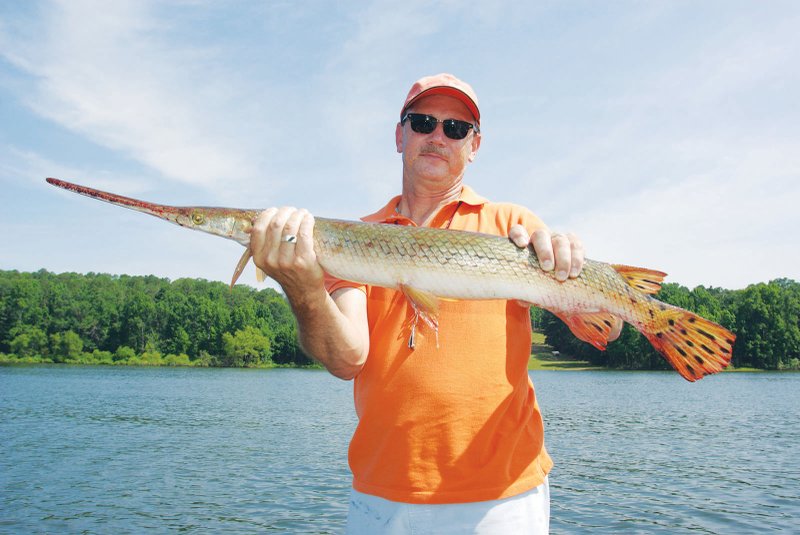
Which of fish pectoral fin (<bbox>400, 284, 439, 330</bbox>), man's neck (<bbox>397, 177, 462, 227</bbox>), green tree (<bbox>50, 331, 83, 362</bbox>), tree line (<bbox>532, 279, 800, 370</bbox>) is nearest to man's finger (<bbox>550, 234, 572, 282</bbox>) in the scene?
fish pectoral fin (<bbox>400, 284, 439, 330</bbox>)

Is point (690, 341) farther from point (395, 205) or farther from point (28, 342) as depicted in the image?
point (28, 342)

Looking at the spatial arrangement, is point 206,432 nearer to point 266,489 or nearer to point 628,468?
point 266,489

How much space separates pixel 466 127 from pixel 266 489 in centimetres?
1553

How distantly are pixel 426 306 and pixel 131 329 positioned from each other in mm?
110330

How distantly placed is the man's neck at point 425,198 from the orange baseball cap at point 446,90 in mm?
493

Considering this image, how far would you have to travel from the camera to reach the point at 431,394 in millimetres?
2998

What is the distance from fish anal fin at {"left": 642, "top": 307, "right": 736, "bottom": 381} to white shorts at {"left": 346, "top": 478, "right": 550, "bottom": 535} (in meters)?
1.11

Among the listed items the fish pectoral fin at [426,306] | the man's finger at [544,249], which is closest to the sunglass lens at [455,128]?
the man's finger at [544,249]

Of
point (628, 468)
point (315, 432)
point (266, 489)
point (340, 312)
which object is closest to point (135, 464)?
point (266, 489)

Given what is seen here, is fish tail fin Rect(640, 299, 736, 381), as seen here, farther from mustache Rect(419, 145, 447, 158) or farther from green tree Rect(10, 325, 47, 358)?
green tree Rect(10, 325, 47, 358)

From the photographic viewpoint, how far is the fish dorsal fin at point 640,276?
3.47 metres

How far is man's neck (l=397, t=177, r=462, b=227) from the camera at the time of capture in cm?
385

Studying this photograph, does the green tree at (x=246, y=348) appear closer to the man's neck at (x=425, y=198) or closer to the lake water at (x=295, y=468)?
the lake water at (x=295, y=468)

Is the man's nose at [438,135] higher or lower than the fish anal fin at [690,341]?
higher
